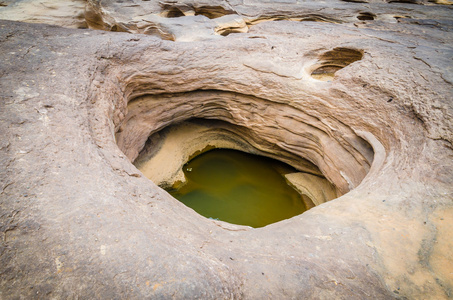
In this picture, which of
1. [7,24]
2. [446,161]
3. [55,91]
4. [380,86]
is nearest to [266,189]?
[380,86]

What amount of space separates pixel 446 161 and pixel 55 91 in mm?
3575

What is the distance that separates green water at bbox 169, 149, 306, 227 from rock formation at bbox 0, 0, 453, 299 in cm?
33

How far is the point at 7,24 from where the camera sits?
120 inches

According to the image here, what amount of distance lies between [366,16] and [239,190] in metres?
4.53

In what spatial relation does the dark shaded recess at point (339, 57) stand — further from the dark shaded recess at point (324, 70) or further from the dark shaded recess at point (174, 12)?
the dark shaded recess at point (174, 12)

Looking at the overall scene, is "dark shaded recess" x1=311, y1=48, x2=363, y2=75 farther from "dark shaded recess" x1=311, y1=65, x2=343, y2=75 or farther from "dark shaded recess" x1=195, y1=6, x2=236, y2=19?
"dark shaded recess" x1=195, y1=6, x2=236, y2=19

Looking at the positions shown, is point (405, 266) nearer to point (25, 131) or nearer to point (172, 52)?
point (25, 131)

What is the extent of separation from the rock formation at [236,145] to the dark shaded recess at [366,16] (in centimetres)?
53

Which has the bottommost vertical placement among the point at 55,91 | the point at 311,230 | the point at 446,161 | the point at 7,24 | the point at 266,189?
the point at 266,189

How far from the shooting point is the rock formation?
154 centimetres

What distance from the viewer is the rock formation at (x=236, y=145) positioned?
1537 mm

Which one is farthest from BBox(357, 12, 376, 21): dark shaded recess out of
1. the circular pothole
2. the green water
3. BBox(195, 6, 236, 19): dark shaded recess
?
the green water

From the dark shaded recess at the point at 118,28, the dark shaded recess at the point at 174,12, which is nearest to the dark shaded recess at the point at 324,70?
the dark shaded recess at the point at 174,12

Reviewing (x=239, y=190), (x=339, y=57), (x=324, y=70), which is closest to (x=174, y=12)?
(x=324, y=70)
